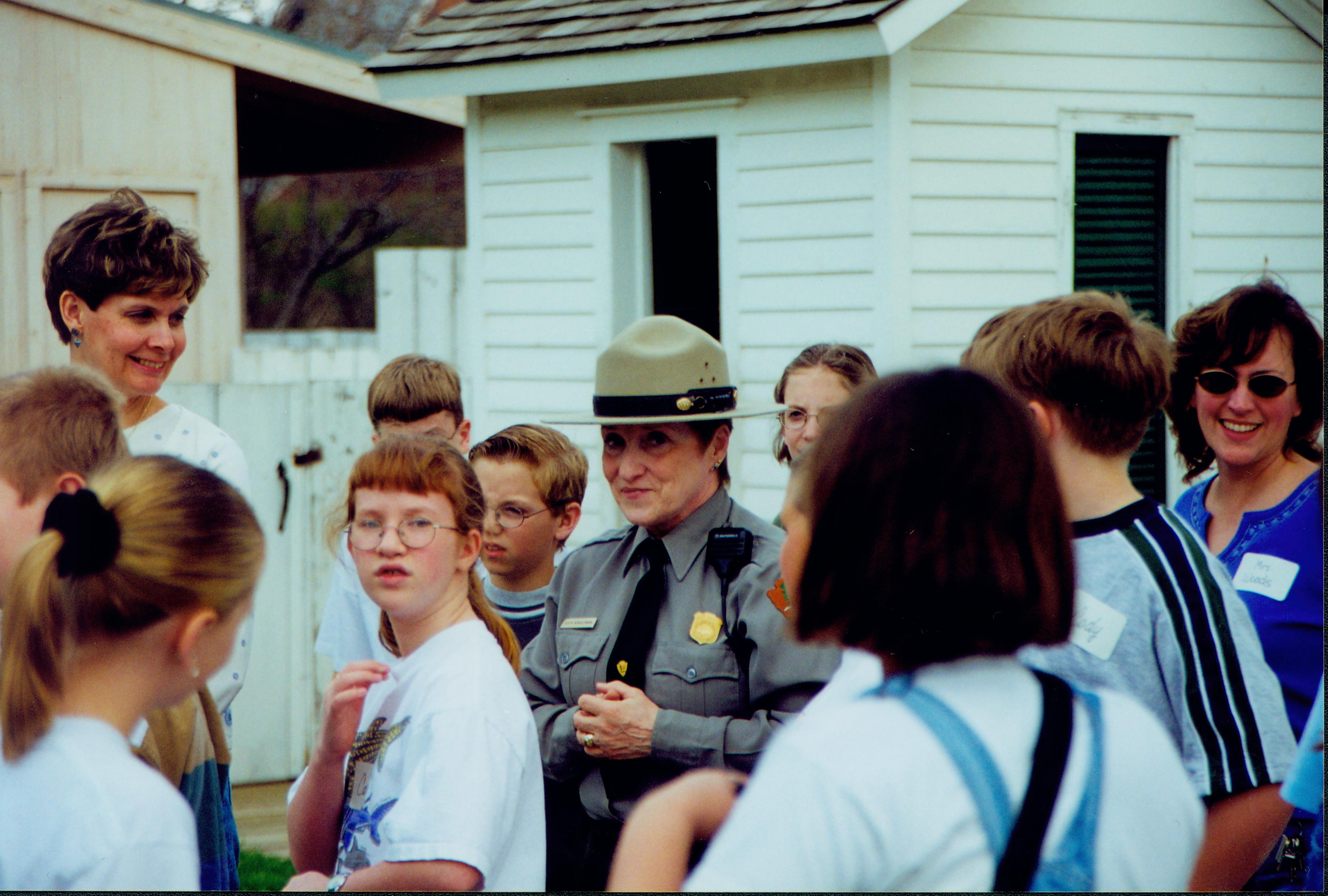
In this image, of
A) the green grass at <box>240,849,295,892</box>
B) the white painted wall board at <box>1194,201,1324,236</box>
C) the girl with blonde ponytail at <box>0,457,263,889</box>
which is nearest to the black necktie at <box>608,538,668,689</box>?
the girl with blonde ponytail at <box>0,457,263,889</box>

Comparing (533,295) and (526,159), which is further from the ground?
(526,159)

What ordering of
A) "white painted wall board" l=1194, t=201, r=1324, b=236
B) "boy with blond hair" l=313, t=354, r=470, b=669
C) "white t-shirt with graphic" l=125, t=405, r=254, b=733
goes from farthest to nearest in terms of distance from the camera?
"white painted wall board" l=1194, t=201, r=1324, b=236
"boy with blond hair" l=313, t=354, r=470, b=669
"white t-shirt with graphic" l=125, t=405, r=254, b=733

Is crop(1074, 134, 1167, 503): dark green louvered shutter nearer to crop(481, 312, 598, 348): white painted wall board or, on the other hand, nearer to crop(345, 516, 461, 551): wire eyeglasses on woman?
crop(481, 312, 598, 348): white painted wall board

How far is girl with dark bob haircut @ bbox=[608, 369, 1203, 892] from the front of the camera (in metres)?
1.12

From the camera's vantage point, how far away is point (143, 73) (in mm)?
7367

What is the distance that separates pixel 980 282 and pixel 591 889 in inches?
178

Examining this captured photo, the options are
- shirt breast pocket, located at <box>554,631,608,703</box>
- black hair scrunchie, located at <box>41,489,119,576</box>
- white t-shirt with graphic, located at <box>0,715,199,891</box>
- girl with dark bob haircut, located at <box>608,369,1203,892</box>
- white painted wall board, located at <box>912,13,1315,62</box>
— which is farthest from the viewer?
white painted wall board, located at <box>912,13,1315,62</box>

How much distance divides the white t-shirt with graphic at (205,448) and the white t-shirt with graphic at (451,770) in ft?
2.61

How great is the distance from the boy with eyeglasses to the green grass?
1.86 m

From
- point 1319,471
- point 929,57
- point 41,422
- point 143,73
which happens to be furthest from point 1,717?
point 143,73

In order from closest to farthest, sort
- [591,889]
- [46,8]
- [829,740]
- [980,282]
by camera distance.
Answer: [829,740]
[591,889]
[980,282]
[46,8]

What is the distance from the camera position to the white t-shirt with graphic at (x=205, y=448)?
9.01 feet

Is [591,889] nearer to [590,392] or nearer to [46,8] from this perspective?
[590,392]

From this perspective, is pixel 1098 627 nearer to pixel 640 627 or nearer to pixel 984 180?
pixel 640 627
